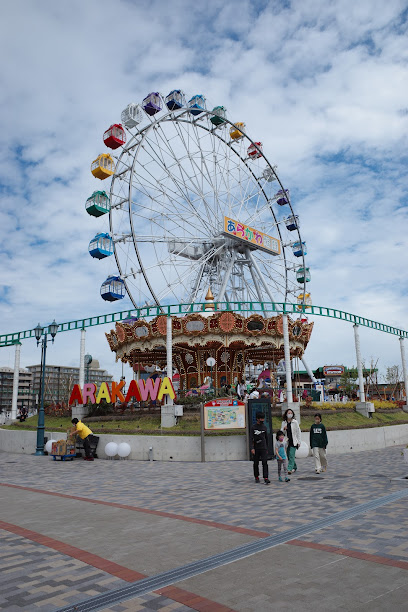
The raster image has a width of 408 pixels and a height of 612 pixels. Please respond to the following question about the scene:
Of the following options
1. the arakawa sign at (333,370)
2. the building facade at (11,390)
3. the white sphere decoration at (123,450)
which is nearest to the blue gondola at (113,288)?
the white sphere decoration at (123,450)

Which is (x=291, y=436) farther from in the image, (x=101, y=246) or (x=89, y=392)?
(x=101, y=246)

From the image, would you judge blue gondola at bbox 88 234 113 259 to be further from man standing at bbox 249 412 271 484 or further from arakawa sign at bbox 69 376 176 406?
man standing at bbox 249 412 271 484

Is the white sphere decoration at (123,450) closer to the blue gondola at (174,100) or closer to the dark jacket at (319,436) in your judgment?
the dark jacket at (319,436)

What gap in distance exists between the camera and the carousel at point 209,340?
89.7ft

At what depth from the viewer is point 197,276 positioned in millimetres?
34438

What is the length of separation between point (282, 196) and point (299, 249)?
471 cm

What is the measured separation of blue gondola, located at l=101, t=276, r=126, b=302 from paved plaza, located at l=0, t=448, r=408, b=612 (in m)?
19.7

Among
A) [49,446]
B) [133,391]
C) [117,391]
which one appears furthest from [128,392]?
[49,446]

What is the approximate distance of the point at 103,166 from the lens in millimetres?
30359

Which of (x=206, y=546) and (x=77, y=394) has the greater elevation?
(x=77, y=394)

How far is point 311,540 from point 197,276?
94.1 feet

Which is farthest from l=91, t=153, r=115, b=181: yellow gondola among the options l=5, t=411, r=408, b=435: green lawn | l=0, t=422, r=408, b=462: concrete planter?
l=0, t=422, r=408, b=462: concrete planter

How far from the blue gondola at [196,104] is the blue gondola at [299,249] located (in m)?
13.6

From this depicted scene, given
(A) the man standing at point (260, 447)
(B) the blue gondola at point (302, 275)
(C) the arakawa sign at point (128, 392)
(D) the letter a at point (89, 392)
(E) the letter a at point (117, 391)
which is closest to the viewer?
(A) the man standing at point (260, 447)
